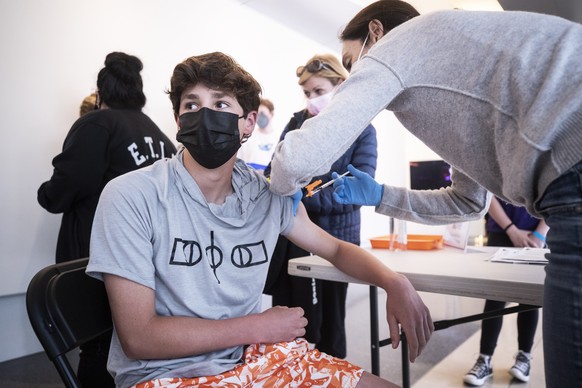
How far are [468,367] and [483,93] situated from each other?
84.0 inches

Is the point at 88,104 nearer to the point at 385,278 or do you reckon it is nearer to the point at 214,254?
the point at 214,254

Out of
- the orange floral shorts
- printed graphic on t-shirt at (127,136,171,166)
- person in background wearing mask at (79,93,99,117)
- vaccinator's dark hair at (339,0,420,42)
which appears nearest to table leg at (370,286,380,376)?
the orange floral shorts

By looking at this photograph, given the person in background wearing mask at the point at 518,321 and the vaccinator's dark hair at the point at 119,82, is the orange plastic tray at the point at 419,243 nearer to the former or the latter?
the person in background wearing mask at the point at 518,321

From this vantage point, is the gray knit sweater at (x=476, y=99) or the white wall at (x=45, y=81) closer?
the gray knit sweater at (x=476, y=99)

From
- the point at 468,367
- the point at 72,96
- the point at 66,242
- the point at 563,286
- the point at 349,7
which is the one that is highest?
the point at 349,7

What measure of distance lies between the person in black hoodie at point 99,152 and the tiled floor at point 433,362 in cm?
87

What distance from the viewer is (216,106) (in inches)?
42.6

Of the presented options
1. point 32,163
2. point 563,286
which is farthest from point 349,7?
point 563,286

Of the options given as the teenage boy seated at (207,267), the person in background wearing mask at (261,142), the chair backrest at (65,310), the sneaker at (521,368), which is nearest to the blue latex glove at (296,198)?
the teenage boy seated at (207,267)

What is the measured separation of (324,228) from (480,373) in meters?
1.13

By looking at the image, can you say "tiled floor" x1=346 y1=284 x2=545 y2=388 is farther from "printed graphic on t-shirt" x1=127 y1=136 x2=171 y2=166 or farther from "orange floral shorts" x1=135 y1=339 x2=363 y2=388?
"printed graphic on t-shirt" x1=127 y1=136 x2=171 y2=166

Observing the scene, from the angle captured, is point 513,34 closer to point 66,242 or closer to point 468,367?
point 66,242

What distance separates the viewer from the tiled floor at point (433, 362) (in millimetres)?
2180

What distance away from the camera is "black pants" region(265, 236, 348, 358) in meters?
1.82
